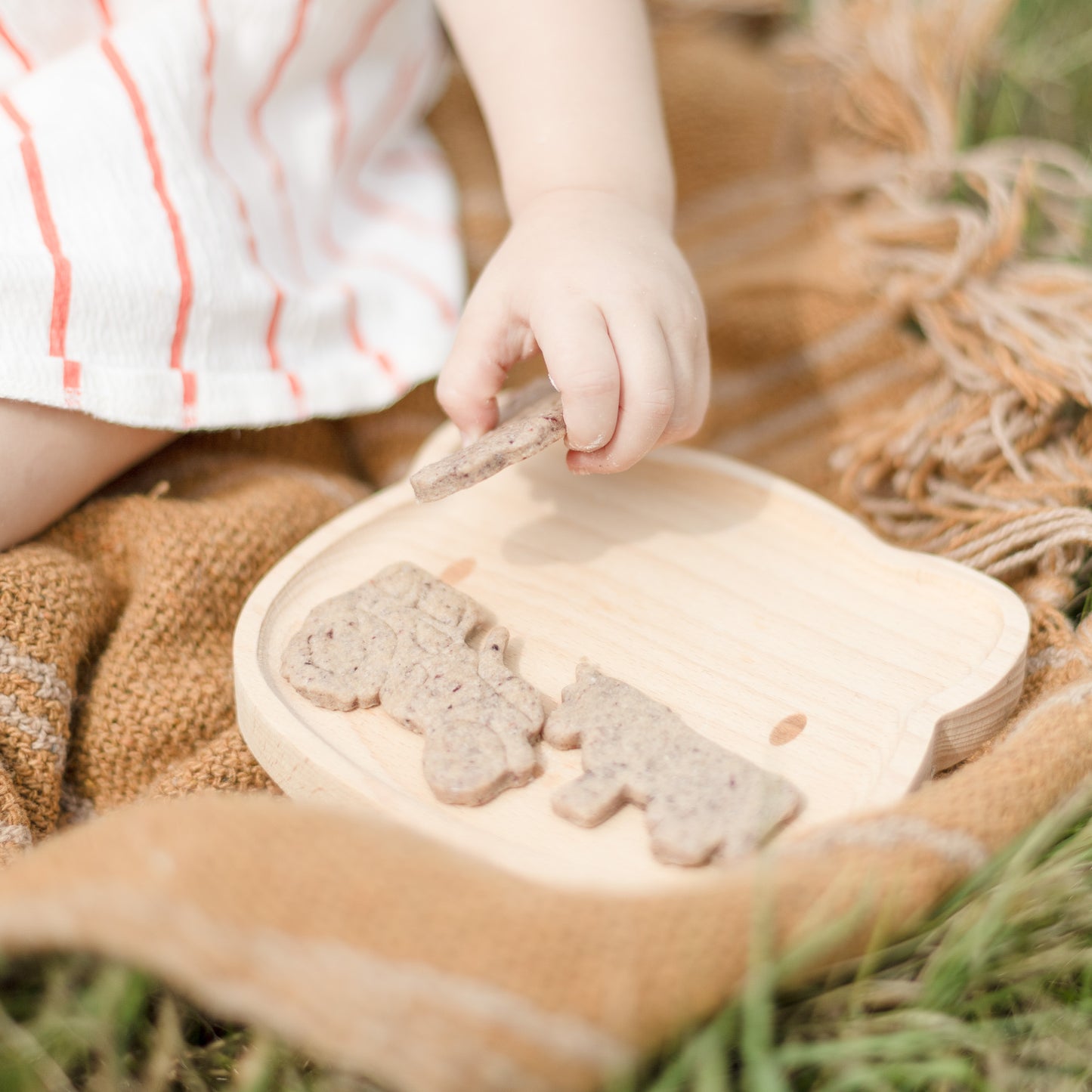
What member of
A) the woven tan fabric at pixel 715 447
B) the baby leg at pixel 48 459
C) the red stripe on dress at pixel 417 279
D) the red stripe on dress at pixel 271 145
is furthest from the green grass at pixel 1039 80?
the baby leg at pixel 48 459

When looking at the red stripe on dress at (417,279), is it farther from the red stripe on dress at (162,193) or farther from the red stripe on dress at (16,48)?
the red stripe on dress at (16,48)

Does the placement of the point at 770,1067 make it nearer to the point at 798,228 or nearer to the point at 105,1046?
the point at 105,1046

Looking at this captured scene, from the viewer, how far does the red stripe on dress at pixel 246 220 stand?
92 cm

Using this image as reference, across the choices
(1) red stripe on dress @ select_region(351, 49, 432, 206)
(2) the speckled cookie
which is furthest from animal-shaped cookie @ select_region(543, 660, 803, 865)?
(1) red stripe on dress @ select_region(351, 49, 432, 206)

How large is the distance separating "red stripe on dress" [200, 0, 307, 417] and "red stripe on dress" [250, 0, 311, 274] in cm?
5

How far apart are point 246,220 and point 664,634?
53cm

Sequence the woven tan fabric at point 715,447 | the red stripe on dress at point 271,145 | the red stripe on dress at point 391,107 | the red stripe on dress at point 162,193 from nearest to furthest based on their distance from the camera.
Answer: the woven tan fabric at point 715,447, the red stripe on dress at point 162,193, the red stripe on dress at point 271,145, the red stripe on dress at point 391,107

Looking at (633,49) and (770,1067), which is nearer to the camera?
(770,1067)

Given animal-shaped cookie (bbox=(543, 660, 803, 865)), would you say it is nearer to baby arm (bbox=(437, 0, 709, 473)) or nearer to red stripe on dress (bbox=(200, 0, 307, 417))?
baby arm (bbox=(437, 0, 709, 473))

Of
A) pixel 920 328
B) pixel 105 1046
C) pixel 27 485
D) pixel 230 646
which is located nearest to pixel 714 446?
pixel 920 328

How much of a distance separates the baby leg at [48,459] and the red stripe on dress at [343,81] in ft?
1.16

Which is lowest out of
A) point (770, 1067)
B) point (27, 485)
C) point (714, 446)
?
point (714, 446)

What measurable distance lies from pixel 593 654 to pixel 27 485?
46 centimetres

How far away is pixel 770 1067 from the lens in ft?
1.71
